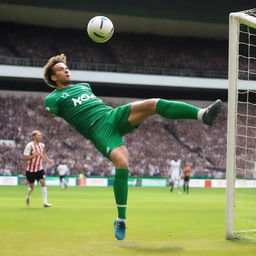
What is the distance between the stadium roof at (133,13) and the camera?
113 feet

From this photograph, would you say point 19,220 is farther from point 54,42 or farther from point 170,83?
point 54,42

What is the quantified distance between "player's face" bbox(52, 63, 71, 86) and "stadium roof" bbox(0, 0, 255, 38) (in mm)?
28424

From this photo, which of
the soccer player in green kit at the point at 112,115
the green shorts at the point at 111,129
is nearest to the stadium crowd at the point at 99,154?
the soccer player in green kit at the point at 112,115

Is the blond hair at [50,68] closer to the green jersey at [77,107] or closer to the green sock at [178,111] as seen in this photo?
the green jersey at [77,107]

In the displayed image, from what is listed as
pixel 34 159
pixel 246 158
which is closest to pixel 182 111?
pixel 34 159

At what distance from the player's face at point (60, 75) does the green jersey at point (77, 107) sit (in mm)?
201

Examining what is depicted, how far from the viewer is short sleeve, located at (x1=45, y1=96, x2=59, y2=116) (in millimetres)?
6285

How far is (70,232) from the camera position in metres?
6.95

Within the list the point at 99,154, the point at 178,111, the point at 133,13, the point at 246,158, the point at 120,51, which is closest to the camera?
the point at 178,111

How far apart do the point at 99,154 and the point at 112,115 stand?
2841 centimetres

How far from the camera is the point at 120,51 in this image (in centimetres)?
3853

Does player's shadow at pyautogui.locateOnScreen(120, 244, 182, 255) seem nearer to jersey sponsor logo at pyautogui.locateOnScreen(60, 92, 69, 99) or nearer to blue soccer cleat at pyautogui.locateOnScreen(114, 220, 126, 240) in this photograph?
blue soccer cleat at pyautogui.locateOnScreen(114, 220, 126, 240)

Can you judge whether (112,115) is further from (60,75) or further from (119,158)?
(60,75)

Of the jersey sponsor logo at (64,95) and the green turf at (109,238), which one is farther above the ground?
the jersey sponsor logo at (64,95)
